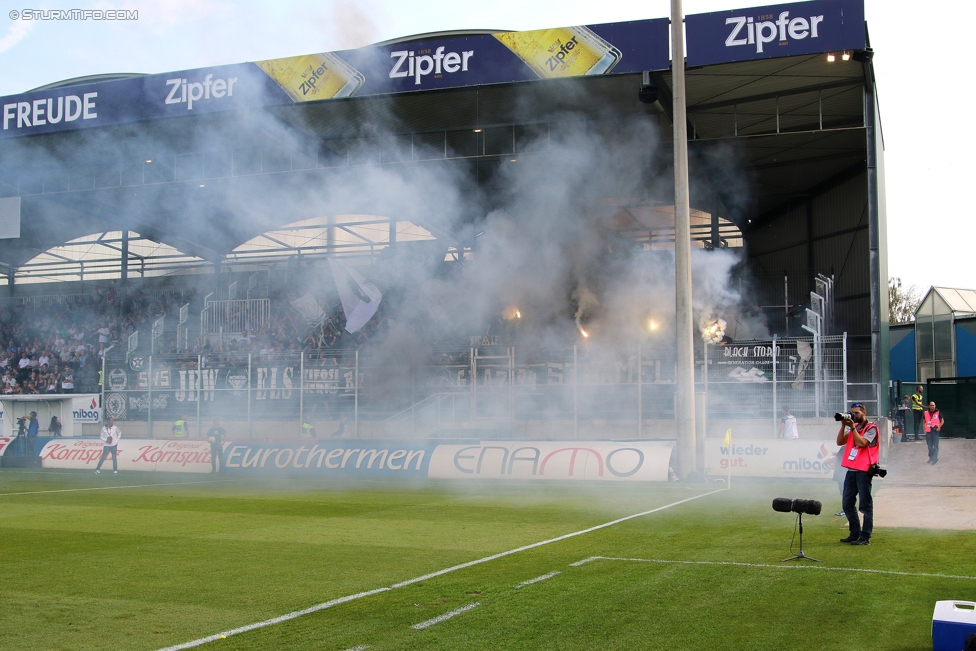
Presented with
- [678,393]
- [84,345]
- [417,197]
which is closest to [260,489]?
→ [678,393]

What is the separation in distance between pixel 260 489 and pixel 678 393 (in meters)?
7.39

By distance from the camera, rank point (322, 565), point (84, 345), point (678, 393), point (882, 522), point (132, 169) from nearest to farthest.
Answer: point (322, 565), point (882, 522), point (678, 393), point (132, 169), point (84, 345)

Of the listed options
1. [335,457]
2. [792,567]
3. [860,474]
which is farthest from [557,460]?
[792,567]

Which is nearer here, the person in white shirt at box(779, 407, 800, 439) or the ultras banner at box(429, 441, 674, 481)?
the ultras banner at box(429, 441, 674, 481)

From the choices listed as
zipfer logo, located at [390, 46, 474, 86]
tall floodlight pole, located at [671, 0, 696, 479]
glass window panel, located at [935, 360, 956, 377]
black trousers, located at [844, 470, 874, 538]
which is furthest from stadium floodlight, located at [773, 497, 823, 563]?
glass window panel, located at [935, 360, 956, 377]

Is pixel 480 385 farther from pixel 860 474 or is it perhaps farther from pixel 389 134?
pixel 860 474

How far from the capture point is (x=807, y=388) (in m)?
16.9

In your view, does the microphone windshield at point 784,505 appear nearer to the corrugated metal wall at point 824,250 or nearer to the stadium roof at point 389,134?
the stadium roof at point 389,134

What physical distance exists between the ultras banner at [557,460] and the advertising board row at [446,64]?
7522mm

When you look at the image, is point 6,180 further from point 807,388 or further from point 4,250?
point 807,388

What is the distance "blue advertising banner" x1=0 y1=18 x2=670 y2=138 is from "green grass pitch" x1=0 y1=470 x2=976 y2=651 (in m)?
9.80

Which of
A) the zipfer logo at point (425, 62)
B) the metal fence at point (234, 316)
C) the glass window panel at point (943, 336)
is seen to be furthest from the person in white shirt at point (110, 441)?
the glass window panel at point (943, 336)

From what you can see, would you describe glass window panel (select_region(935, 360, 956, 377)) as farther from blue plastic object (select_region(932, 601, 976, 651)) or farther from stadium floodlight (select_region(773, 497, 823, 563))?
blue plastic object (select_region(932, 601, 976, 651))

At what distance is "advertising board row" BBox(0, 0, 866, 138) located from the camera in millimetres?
16375
